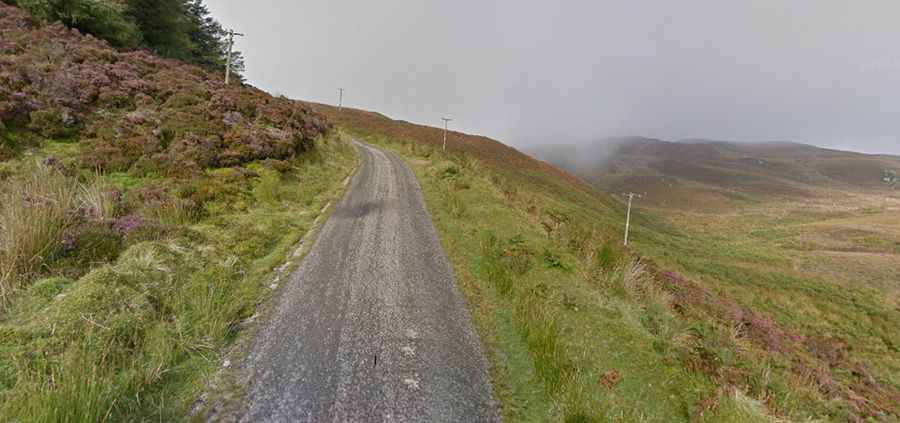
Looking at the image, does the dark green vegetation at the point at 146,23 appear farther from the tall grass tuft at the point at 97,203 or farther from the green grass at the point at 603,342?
the green grass at the point at 603,342

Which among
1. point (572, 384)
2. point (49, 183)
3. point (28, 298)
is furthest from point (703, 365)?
point (49, 183)

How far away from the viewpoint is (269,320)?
4.60 metres

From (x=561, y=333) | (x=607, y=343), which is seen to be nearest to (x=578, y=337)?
(x=561, y=333)

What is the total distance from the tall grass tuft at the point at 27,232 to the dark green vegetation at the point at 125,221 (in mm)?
24

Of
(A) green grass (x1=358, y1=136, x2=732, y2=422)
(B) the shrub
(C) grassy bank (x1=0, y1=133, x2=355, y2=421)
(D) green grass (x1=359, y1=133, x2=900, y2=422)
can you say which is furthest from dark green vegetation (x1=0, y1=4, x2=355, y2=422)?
(D) green grass (x1=359, y1=133, x2=900, y2=422)

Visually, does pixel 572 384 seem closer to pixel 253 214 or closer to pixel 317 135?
pixel 253 214

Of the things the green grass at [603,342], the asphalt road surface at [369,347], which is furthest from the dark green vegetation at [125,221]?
the green grass at [603,342]

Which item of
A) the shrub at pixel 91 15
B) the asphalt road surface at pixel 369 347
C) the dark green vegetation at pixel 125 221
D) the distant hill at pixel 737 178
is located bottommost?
the asphalt road surface at pixel 369 347

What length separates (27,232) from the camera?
441cm

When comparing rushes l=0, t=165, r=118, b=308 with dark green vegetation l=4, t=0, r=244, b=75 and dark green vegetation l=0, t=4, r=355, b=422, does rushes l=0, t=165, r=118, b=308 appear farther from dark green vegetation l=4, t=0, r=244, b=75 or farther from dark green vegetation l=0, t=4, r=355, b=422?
dark green vegetation l=4, t=0, r=244, b=75

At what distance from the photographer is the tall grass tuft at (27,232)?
407cm

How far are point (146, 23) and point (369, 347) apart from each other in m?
30.9

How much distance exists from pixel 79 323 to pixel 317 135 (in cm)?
1874

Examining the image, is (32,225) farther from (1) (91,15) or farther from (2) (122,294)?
(1) (91,15)
